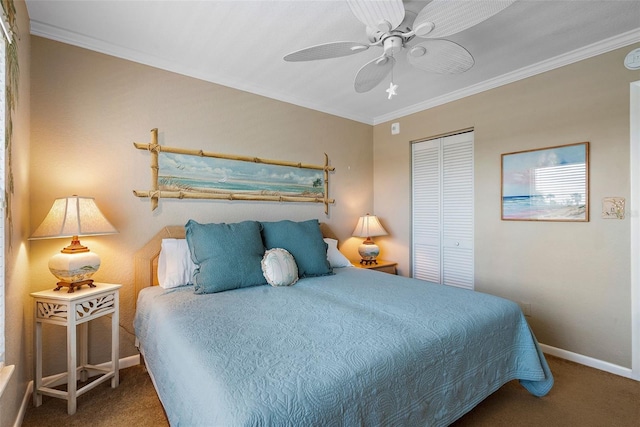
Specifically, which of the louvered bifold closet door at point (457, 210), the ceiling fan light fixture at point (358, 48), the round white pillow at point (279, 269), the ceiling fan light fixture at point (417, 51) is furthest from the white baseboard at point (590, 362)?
the ceiling fan light fixture at point (358, 48)

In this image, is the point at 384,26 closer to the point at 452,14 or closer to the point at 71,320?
the point at 452,14

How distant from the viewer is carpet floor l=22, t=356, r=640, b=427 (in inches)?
67.6

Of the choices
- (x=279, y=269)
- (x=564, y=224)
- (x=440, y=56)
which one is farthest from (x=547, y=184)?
(x=279, y=269)

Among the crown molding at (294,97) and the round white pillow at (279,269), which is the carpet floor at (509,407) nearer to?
the round white pillow at (279,269)

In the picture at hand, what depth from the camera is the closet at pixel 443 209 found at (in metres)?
3.22

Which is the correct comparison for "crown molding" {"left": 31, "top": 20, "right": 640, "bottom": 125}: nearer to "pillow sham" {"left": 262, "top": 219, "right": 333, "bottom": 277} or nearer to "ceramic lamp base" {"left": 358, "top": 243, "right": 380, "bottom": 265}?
"pillow sham" {"left": 262, "top": 219, "right": 333, "bottom": 277}

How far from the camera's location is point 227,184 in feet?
9.52

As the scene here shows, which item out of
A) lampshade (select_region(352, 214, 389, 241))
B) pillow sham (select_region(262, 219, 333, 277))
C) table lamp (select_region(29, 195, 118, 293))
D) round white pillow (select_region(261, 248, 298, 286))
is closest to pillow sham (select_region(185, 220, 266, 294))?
round white pillow (select_region(261, 248, 298, 286))

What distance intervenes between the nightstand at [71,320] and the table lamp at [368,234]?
2.43m

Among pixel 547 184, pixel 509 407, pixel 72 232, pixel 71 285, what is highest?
pixel 547 184

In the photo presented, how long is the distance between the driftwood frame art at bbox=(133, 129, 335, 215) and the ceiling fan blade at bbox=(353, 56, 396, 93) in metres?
1.32

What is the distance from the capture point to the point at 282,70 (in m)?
2.72

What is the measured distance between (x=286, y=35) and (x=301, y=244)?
1641 millimetres

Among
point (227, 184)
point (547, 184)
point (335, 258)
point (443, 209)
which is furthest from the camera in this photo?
point (443, 209)
